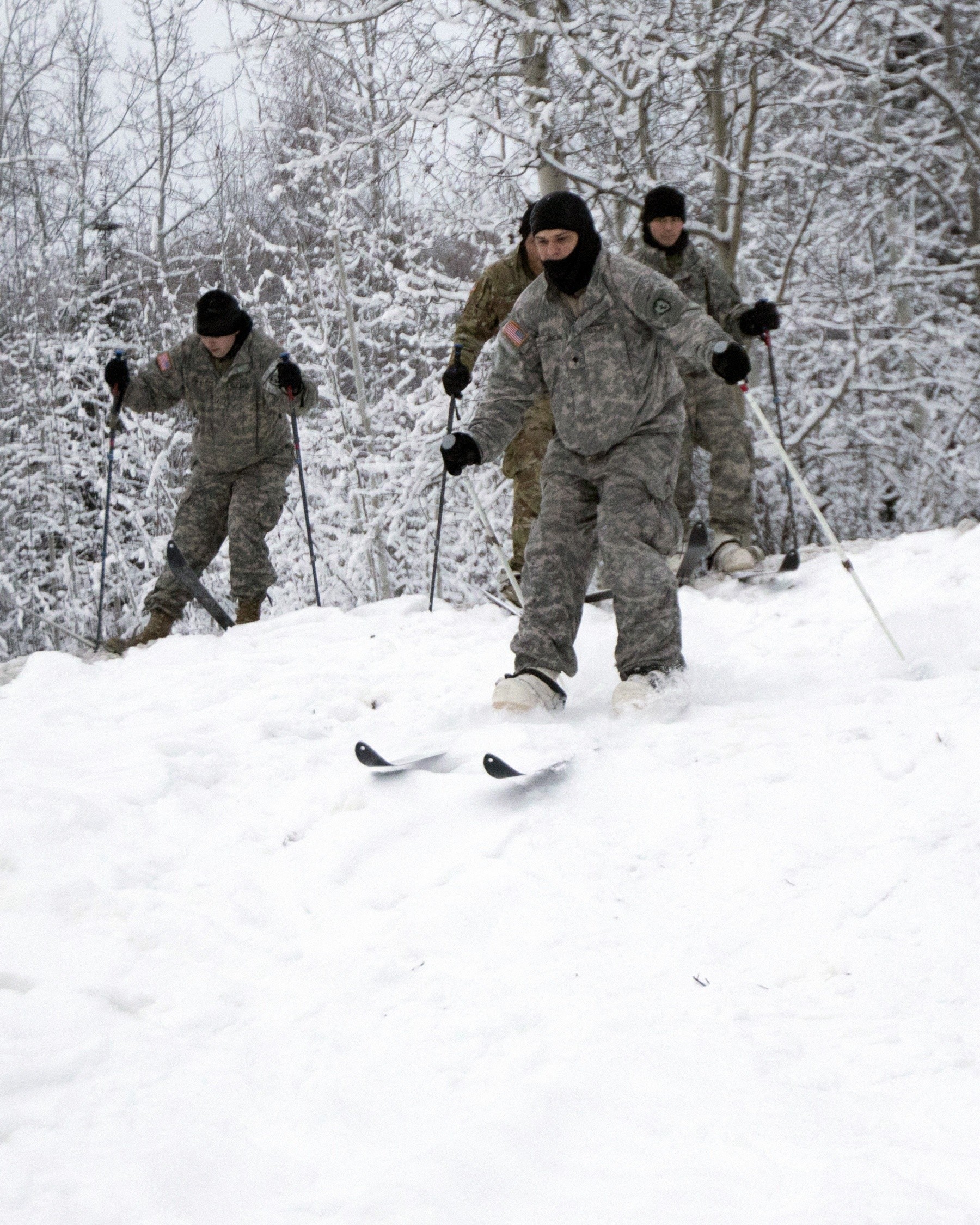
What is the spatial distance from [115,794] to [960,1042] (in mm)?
2133

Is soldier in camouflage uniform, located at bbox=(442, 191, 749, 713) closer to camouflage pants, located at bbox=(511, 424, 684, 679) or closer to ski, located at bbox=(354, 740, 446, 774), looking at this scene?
camouflage pants, located at bbox=(511, 424, 684, 679)

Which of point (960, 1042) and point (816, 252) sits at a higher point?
point (816, 252)

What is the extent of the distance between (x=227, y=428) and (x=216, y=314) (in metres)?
0.60

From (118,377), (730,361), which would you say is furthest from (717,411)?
(118,377)

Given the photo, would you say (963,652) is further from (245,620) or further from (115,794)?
(245,620)

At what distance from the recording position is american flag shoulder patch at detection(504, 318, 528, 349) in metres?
3.59

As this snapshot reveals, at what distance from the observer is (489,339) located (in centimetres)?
530

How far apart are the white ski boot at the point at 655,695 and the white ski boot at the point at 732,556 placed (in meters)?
2.10

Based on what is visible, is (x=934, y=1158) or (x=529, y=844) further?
(x=529, y=844)

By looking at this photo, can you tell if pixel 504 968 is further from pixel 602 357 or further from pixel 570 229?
pixel 570 229

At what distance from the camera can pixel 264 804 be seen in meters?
2.80

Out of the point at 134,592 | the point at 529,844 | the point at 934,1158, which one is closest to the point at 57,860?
the point at 529,844

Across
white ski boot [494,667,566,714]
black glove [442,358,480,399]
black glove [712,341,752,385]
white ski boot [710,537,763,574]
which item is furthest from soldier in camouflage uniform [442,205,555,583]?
black glove [712,341,752,385]

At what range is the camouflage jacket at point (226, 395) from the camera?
5.38m
